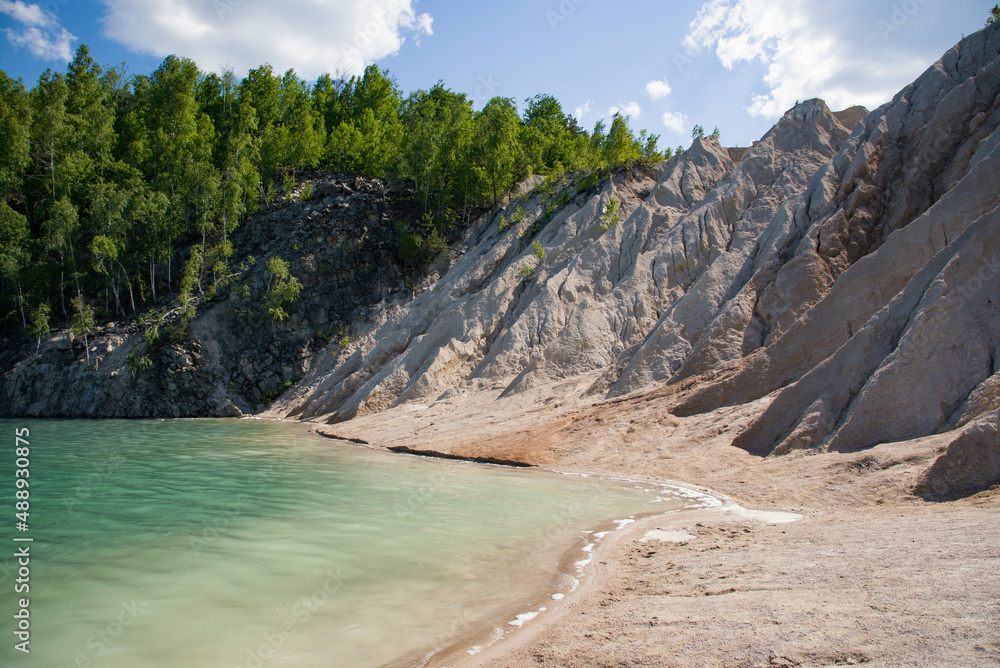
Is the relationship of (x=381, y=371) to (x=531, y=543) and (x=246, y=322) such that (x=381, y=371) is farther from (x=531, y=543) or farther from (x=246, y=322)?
(x=531, y=543)

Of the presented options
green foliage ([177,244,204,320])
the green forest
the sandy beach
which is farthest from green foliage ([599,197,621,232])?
green foliage ([177,244,204,320])

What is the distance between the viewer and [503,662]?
172 inches

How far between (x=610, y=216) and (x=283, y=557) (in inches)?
1002

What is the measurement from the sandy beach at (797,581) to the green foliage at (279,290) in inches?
1202

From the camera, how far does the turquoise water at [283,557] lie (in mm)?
4777

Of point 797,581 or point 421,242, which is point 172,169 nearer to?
point 421,242

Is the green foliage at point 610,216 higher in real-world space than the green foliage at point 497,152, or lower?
lower

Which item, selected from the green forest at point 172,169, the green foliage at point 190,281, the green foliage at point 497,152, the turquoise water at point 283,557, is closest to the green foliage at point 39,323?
the green forest at point 172,169

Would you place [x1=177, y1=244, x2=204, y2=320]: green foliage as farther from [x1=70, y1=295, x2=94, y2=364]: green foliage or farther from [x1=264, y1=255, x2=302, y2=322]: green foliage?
[x1=70, y1=295, x2=94, y2=364]: green foliage

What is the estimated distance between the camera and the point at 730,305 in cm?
1770

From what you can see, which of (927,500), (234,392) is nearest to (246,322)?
(234,392)

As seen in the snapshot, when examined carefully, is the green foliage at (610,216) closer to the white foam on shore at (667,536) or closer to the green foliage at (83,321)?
the white foam on shore at (667,536)

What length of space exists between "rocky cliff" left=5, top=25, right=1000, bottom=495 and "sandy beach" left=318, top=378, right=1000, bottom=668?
1.12 meters

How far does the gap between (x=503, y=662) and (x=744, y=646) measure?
1.69m
